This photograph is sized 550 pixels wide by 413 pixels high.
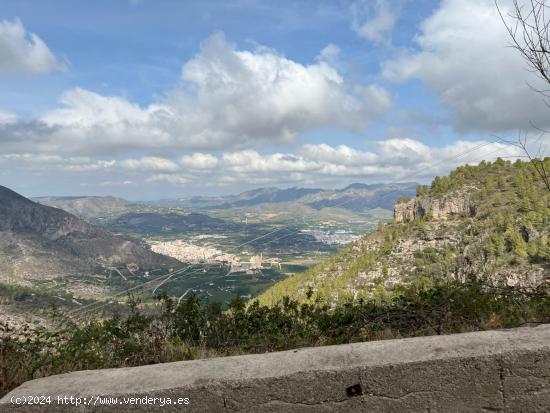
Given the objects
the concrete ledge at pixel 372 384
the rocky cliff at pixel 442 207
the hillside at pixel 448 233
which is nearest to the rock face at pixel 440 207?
the rocky cliff at pixel 442 207

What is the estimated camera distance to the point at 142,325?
20.9 ft

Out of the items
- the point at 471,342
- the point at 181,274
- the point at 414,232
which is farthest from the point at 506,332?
the point at 181,274

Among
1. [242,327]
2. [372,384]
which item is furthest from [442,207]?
[372,384]

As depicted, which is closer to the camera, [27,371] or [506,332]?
[506,332]

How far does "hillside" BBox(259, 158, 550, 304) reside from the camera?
4819 centimetres

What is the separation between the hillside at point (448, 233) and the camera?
158ft

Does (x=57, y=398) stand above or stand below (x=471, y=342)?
below

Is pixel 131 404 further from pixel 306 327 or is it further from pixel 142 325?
pixel 306 327

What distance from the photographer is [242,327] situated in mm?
7031

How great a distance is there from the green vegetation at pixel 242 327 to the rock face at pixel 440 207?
7305cm

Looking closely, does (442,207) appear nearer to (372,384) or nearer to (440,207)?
(440,207)

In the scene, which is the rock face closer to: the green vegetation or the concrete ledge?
the green vegetation

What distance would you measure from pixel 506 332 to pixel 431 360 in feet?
2.94

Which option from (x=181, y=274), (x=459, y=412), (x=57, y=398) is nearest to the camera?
(x=459, y=412)
